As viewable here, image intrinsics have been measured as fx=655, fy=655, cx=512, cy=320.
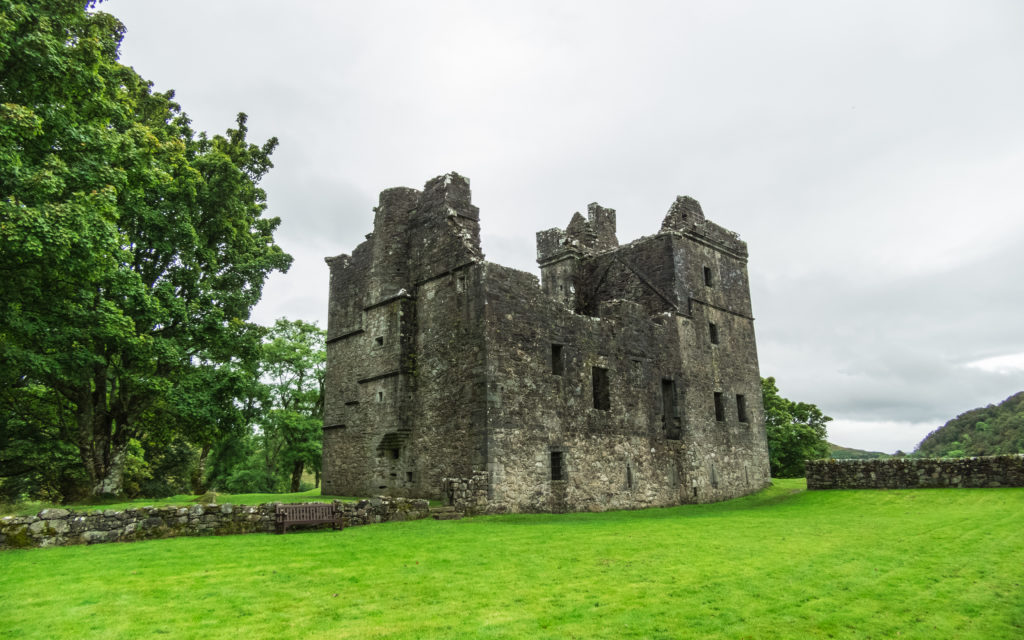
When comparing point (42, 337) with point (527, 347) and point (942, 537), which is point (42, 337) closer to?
point (527, 347)

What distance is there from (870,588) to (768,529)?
6.94 meters

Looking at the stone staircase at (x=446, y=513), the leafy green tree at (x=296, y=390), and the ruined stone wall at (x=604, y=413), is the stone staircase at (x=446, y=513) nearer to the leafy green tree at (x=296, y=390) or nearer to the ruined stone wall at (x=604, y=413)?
the ruined stone wall at (x=604, y=413)

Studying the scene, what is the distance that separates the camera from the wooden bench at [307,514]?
15445mm

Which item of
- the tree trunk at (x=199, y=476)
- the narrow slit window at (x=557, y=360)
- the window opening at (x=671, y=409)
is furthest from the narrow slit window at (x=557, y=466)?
the tree trunk at (x=199, y=476)

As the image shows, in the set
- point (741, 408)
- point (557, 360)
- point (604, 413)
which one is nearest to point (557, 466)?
point (604, 413)

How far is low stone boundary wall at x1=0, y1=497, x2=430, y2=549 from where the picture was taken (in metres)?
12.8

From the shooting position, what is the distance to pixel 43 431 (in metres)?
25.6

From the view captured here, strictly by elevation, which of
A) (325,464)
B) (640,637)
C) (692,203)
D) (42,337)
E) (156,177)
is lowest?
(640,637)

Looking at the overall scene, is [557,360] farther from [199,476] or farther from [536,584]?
[199,476]

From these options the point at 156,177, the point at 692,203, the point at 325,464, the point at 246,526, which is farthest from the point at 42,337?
the point at 692,203

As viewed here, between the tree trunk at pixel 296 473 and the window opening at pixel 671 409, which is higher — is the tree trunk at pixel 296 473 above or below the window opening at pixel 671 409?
below

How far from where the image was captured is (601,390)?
24.6 meters

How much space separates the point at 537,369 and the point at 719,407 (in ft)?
38.9

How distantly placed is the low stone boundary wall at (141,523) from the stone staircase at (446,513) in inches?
72.0
